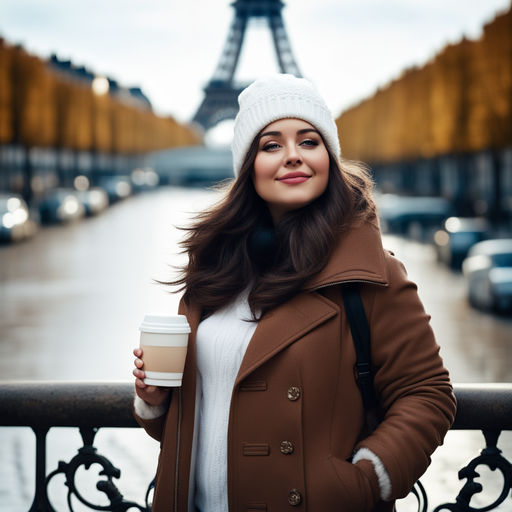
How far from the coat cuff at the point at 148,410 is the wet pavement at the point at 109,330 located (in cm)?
45

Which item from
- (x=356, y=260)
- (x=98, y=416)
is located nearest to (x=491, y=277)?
(x=98, y=416)

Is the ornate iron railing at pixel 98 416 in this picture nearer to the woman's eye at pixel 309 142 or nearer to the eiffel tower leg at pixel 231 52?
the woman's eye at pixel 309 142

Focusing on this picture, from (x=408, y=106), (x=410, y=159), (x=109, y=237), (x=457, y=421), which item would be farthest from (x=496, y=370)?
(x=410, y=159)

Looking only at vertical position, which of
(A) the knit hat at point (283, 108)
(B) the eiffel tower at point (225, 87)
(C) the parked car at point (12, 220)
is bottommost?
(A) the knit hat at point (283, 108)

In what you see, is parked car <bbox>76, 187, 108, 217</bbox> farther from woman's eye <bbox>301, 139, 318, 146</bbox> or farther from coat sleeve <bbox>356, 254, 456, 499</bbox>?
coat sleeve <bbox>356, 254, 456, 499</bbox>

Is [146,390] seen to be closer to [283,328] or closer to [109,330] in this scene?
[283,328]

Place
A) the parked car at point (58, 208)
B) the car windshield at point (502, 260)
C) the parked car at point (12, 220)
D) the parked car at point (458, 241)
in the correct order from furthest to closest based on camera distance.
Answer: the parked car at point (58, 208) → the parked car at point (12, 220) → the parked car at point (458, 241) → the car windshield at point (502, 260)

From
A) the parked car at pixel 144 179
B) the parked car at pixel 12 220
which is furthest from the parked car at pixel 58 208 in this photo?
the parked car at pixel 144 179

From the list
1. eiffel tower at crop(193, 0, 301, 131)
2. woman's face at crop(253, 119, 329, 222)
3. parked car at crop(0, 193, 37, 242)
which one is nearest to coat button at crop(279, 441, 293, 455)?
woman's face at crop(253, 119, 329, 222)

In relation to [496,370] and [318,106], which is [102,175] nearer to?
[496,370]

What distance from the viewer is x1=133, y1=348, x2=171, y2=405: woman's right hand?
222 centimetres

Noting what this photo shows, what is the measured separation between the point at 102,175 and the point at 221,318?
75332 millimetres

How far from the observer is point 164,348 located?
2.14m

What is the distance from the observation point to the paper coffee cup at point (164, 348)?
213 centimetres
